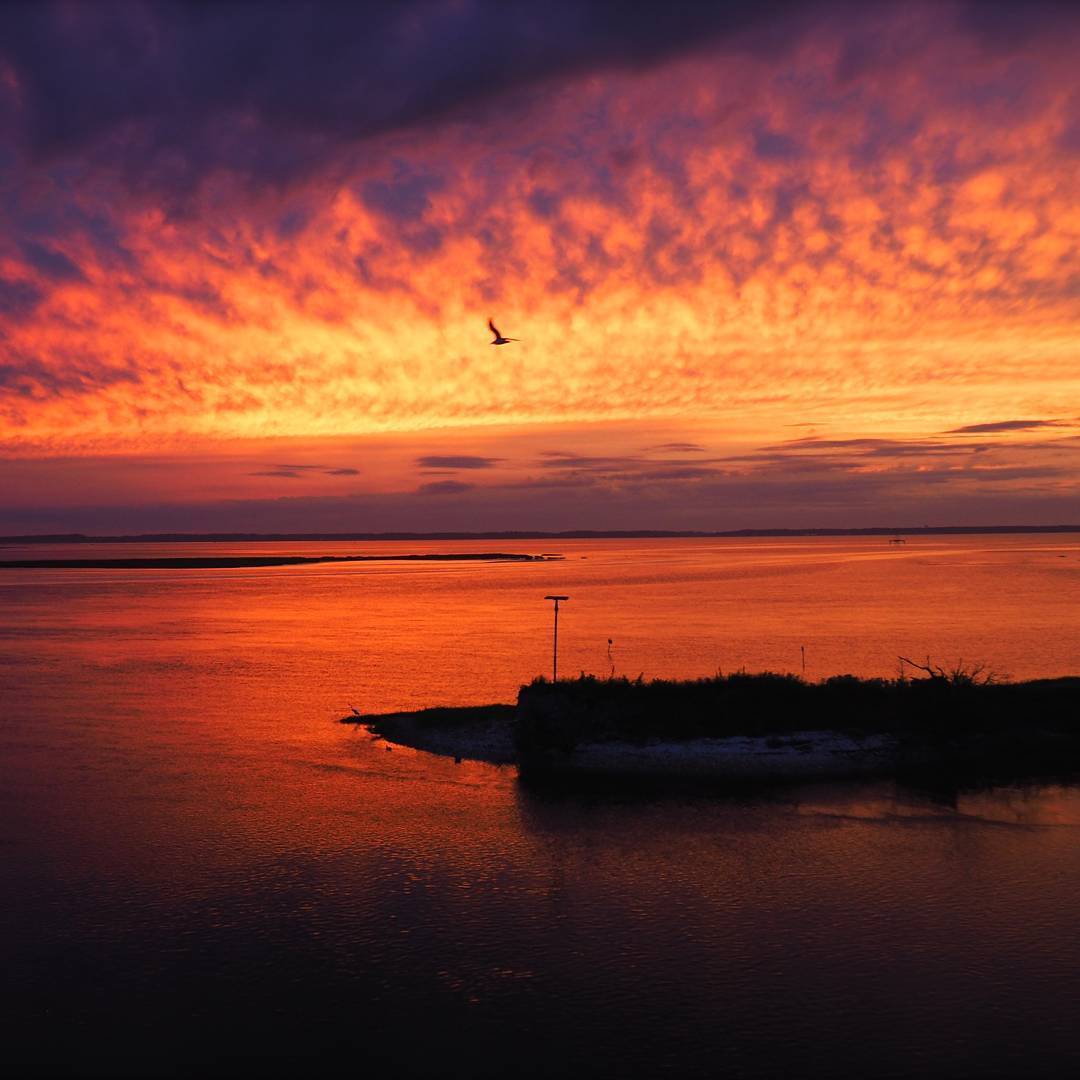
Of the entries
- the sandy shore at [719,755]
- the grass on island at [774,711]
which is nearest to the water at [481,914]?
the sandy shore at [719,755]

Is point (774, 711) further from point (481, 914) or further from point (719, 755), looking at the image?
point (481, 914)

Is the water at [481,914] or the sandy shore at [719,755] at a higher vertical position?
→ the sandy shore at [719,755]

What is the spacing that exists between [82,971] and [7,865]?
888cm

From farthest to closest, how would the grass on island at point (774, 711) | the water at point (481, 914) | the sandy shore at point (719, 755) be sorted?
the grass on island at point (774, 711), the sandy shore at point (719, 755), the water at point (481, 914)

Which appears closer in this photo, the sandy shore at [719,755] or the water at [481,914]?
the water at [481,914]

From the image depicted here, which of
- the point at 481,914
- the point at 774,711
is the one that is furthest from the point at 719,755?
the point at 481,914

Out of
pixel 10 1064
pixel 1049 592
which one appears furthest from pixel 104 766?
pixel 1049 592

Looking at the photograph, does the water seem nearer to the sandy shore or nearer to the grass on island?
the sandy shore

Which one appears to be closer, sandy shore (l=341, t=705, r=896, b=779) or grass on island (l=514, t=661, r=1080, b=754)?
sandy shore (l=341, t=705, r=896, b=779)

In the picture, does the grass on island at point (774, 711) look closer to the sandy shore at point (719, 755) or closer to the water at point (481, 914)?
the sandy shore at point (719, 755)

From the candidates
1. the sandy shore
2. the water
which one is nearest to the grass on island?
the sandy shore

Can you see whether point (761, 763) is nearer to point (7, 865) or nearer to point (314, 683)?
point (7, 865)

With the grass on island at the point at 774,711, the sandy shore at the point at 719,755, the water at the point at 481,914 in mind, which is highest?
the grass on island at the point at 774,711

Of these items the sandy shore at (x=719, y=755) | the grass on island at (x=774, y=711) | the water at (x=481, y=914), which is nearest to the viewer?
the water at (x=481, y=914)
